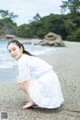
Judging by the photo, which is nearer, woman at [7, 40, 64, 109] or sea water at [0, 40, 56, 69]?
woman at [7, 40, 64, 109]

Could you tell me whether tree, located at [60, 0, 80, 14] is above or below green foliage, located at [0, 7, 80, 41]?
above

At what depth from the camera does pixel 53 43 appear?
108ft

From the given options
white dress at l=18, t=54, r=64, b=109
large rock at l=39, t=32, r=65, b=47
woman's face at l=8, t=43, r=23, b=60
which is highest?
woman's face at l=8, t=43, r=23, b=60

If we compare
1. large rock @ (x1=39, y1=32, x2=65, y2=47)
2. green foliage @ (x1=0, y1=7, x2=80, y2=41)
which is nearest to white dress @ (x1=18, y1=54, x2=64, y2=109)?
large rock @ (x1=39, y1=32, x2=65, y2=47)

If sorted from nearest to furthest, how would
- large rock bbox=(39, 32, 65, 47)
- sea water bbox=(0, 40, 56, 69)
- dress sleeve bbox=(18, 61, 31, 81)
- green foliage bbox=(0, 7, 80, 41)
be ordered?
dress sleeve bbox=(18, 61, 31, 81) → sea water bbox=(0, 40, 56, 69) → large rock bbox=(39, 32, 65, 47) → green foliage bbox=(0, 7, 80, 41)

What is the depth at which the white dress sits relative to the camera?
4.71m

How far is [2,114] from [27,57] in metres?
0.89

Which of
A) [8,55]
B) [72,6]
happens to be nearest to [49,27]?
[72,6]

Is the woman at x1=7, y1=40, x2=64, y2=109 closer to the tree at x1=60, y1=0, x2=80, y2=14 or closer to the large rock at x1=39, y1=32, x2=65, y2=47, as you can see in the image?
the large rock at x1=39, y1=32, x2=65, y2=47

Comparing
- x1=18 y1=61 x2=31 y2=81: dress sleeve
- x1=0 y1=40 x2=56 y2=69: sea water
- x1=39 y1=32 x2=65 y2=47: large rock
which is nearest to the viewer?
x1=18 y1=61 x2=31 y2=81: dress sleeve

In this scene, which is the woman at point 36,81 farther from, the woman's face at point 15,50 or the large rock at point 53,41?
the large rock at point 53,41

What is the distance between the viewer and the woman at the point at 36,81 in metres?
4.72

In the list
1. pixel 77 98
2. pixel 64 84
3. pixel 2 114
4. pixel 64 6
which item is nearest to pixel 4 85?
pixel 64 84

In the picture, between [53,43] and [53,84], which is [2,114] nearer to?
[53,84]
